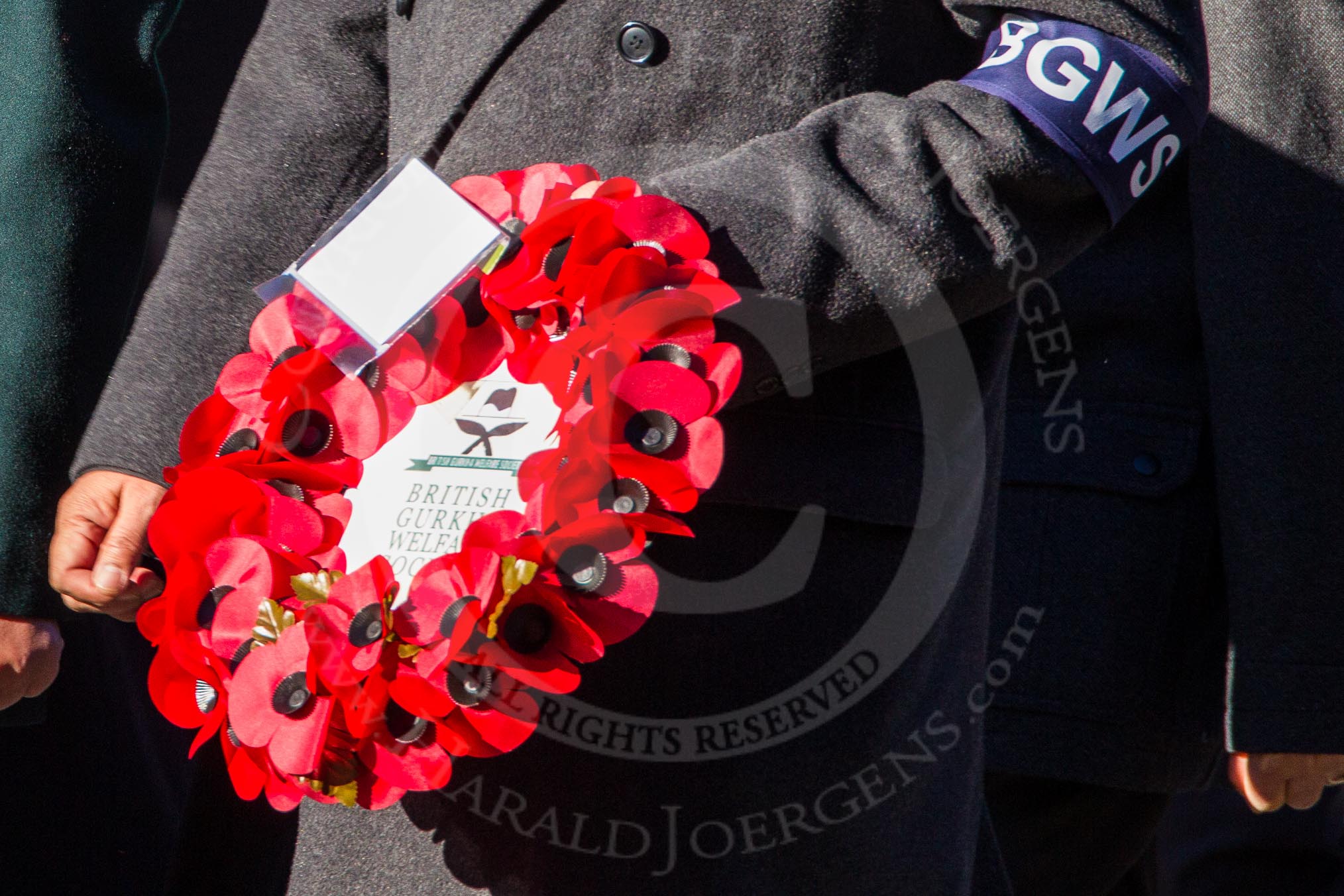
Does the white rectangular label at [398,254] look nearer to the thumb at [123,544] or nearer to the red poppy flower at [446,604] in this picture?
the red poppy flower at [446,604]

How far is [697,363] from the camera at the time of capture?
78cm

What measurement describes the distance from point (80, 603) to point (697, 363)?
2.00 feet

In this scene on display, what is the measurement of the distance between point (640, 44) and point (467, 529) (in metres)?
0.39

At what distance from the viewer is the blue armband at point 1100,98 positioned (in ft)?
2.75

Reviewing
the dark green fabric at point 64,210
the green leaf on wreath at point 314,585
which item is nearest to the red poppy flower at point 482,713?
the green leaf on wreath at point 314,585

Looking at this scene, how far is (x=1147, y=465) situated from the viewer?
1411 mm

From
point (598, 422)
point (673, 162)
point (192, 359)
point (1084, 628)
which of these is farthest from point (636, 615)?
point (1084, 628)

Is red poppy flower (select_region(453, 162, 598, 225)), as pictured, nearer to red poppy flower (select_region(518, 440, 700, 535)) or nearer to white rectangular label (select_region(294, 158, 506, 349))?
white rectangular label (select_region(294, 158, 506, 349))

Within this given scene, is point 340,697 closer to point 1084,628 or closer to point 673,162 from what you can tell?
point 673,162

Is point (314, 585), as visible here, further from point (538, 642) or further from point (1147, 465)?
point (1147, 465)

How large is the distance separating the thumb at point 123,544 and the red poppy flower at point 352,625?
344 millimetres

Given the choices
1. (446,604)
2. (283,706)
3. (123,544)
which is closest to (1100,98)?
(446,604)

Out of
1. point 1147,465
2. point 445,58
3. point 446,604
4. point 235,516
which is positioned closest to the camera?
point 446,604

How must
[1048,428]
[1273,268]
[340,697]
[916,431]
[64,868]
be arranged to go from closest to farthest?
[340,697] → [916,431] → [1273,268] → [1048,428] → [64,868]
